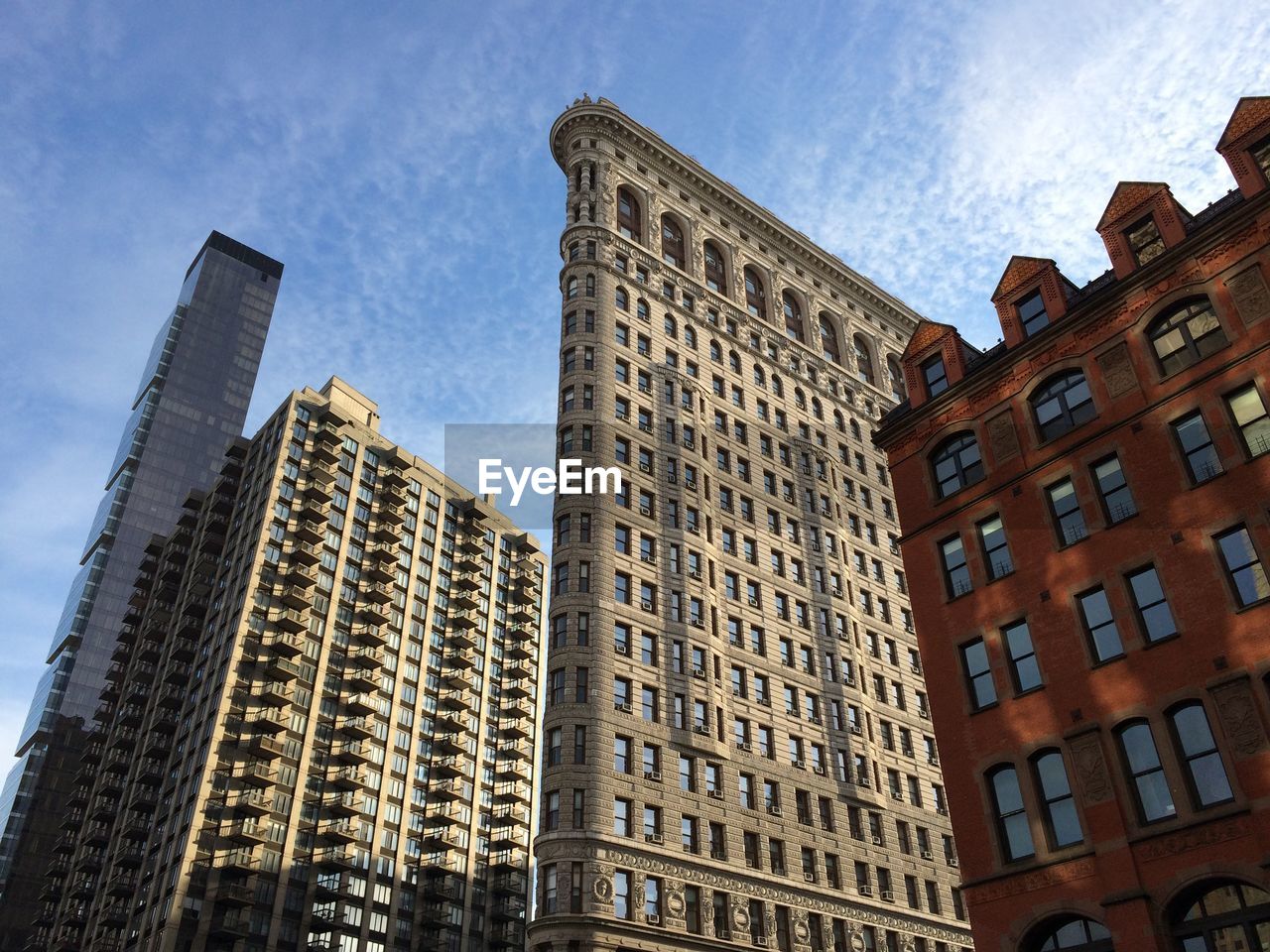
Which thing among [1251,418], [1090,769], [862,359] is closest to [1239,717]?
[1090,769]

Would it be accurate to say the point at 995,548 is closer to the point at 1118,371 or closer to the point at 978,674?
the point at 978,674

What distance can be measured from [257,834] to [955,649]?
6472 centimetres

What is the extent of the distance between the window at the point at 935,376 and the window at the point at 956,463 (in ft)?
8.05

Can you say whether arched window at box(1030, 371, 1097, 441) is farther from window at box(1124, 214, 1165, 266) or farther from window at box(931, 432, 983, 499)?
window at box(1124, 214, 1165, 266)

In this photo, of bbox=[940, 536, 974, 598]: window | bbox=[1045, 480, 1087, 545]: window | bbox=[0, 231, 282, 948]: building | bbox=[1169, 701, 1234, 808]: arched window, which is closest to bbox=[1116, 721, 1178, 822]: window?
bbox=[1169, 701, 1234, 808]: arched window

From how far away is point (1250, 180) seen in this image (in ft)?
110

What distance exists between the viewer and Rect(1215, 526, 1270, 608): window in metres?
27.9

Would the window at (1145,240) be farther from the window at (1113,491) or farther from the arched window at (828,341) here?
the arched window at (828,341)

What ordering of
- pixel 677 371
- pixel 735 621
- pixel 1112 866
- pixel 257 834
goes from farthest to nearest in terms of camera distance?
pixel 257 834 → pixel 677 371 → pixel 735 621 → pixel 1112 866

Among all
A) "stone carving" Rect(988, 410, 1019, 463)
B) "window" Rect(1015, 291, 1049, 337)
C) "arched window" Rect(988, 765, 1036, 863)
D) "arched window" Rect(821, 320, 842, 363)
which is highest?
"arched window" Rect(821, 320, 842, 363)

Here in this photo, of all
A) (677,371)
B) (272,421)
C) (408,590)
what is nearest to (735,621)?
(677,371)

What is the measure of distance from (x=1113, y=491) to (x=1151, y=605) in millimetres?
4059

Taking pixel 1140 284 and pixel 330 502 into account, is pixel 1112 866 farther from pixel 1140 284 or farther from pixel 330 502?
pixel 330 502

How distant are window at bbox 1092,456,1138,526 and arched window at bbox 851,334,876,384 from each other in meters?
60.8
